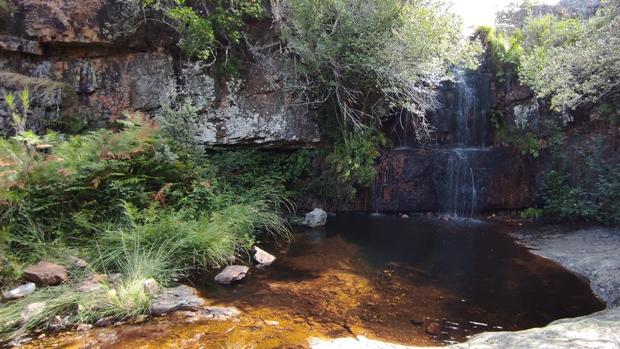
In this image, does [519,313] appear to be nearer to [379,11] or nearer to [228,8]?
[379,11]

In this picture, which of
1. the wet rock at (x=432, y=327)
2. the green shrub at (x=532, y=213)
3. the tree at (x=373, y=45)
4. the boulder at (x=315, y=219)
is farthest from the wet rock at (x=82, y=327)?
the green shrub at (x=532, y=213)

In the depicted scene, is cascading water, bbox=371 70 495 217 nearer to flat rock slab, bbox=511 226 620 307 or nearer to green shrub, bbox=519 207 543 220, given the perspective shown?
green shrub, bbox=519 207 543 220

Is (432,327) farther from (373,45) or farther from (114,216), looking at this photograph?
(373,45)

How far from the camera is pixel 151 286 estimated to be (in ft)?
13.4

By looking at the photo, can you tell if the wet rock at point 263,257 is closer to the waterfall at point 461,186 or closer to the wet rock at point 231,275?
the wet rock at point 231,275

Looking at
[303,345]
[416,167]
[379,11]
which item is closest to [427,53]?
[379,11]

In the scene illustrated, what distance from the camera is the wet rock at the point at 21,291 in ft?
12.5

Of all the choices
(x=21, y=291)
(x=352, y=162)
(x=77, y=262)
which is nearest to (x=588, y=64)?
(x=352, y=162)

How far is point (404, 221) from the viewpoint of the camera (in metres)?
8.52

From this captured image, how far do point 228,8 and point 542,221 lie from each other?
8.24 metres

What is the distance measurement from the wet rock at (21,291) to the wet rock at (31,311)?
12.1 inches

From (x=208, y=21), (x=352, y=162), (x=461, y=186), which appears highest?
(x=208, y=21)

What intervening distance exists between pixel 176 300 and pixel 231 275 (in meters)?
0.81

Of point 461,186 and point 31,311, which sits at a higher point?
point 461,186
